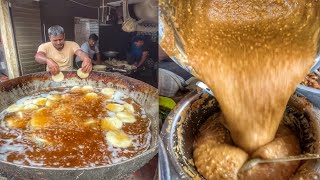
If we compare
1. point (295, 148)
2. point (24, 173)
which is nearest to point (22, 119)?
point (24, 173)

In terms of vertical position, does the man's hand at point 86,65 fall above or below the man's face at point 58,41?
below

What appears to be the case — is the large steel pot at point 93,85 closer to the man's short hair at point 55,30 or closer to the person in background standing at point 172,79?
the person in background standing at point 172,79

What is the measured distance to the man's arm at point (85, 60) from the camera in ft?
3.26

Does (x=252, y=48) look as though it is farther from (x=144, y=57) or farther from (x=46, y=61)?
(x=46, y=61)

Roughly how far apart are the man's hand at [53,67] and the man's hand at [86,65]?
101mm

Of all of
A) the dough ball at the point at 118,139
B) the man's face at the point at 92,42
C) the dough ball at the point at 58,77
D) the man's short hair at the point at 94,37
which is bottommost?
the dough ball at the point at 118,139

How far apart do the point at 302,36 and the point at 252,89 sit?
192 mm

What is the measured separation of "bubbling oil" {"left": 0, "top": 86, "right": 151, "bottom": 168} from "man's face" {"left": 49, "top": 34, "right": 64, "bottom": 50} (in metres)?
0.30

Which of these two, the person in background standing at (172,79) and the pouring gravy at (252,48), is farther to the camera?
the person in background standing at (172,79)

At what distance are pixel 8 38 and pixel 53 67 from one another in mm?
186

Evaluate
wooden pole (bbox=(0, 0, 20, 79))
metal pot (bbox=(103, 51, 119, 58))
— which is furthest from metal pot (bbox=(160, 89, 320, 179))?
wooden pole (bbox=(0, 0, 20, 79))

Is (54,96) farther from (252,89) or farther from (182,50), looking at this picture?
(252,89)

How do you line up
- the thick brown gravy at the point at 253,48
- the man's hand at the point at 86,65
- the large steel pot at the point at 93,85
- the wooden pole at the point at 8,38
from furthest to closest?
the man's hand at the point at 86,65, the wooden pole at the point at 8,38, the large steel pot at the point at 93,85, the thick brown gravy at the point at 253,48

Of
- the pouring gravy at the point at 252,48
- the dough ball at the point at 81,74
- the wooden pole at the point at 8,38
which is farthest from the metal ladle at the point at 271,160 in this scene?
the wooden pole at the point at 8,38
